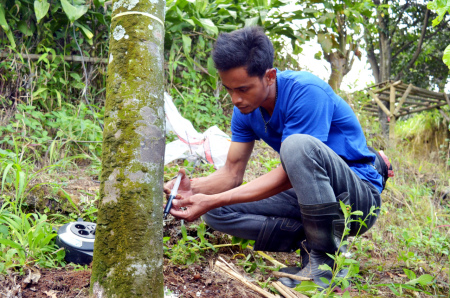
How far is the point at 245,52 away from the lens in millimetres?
2012

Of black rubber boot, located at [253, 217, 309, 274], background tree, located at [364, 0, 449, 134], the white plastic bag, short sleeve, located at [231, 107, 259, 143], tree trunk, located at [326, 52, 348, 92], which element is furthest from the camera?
background tree, located at [364, 0, 449, 134]

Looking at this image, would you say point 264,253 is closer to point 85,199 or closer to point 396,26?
point 85,199

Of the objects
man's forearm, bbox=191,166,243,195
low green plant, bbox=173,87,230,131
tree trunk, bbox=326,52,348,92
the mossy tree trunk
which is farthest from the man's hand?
tree trunk, bbox=326,52,348,92

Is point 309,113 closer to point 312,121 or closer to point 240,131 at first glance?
point 312,121

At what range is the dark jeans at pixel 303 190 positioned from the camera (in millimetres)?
1890

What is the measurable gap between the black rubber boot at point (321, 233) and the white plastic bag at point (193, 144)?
1.60m

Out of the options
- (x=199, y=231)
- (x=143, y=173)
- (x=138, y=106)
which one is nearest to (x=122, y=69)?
(x=138, y=106)

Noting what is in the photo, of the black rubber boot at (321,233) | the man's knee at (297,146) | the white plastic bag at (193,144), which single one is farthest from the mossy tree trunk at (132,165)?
the white plastic bag at (193,144)

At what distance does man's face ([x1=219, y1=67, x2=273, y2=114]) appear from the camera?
79.5 inches

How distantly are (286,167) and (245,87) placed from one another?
47cm

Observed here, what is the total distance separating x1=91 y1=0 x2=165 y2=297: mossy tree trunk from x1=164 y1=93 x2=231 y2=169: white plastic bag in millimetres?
2059

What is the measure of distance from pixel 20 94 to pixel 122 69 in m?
2.97

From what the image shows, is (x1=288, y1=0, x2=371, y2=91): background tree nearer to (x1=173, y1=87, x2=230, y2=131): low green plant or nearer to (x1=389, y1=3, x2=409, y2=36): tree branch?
(x1=173, y1=87, x2=230, y2=131): low green plant

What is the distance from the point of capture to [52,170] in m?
3.00
